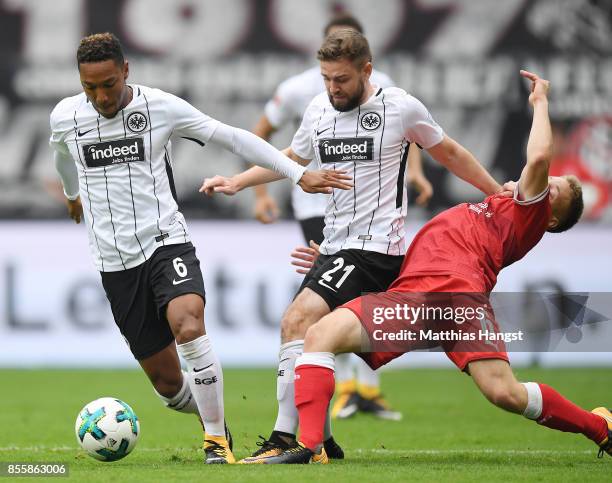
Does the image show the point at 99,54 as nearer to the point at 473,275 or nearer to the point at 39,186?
the point at 473,275

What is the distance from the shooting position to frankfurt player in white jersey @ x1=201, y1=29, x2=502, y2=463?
6.57 metres

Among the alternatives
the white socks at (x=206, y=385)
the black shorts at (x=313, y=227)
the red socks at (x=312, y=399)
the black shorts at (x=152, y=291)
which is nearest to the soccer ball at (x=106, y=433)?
the white socks at (x=206, y=385)

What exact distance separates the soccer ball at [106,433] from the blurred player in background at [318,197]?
8.60 feet

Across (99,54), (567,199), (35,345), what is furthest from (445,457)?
(35,345)

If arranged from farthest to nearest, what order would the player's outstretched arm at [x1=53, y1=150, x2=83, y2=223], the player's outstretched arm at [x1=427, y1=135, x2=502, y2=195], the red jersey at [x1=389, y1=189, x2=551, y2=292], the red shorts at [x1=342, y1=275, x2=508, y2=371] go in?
the player's outstretched arm at [x1=53, y1=150, x2=83, y2=223] → the player's outstretched arm at [x1=427, y1=135, x2=502, y2=195] → the red jersey at [x1=389, y1=189, x2=551, y2=292] → the red shorts at [x1=342, y1=275, x2=508, y2=371]

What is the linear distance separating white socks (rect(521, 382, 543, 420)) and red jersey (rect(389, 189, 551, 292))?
56 centimetres

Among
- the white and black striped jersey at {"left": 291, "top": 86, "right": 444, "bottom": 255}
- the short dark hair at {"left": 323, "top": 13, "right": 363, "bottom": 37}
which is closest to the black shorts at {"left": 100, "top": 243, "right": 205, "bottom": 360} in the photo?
the white and black striped jersey at {"left": 291, "top": 86, "right": 444, "bottom": 255}

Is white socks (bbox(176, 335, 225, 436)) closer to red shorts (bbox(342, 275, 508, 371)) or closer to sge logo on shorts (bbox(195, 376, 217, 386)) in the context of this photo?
sge logo on shorts (bbox(195, 376, 217, 386))

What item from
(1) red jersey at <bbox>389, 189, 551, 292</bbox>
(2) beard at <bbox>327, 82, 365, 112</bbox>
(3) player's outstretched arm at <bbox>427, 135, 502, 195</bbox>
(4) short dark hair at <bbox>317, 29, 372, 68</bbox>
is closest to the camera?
(1) red jersey at <bbox>389, 189, 551, 292</bbox>

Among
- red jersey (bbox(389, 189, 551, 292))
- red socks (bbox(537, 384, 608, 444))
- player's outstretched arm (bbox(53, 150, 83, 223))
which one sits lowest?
red socks (bbox(537, 384, 608, 444))

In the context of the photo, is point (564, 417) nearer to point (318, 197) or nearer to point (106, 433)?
point (106, 433)

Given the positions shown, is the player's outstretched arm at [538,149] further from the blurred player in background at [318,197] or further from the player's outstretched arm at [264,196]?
the player's outstretched arm at [264,196]

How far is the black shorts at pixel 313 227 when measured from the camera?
29.7 ft

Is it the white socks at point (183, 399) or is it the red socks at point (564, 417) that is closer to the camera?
the red socks at point (564, 417)
